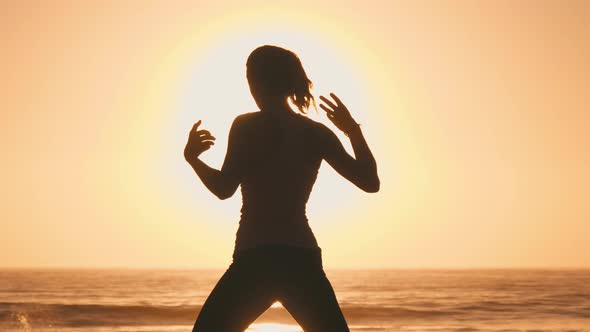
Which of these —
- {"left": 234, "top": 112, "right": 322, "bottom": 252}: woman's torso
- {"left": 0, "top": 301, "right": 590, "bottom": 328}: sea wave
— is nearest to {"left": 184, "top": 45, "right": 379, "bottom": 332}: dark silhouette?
{"left": 234, "top": 112, "right": 322, "bottom": 252}: woman's torso

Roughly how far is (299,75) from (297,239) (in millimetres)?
638

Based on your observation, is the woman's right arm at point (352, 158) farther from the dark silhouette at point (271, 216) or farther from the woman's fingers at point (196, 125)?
the woman's fingers at point (196, 125)

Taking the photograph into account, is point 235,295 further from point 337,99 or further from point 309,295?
point 337,99

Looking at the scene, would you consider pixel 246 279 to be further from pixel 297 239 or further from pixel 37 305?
pixel 37 305

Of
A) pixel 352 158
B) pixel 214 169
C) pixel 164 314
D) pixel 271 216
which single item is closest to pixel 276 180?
pixel 271 216

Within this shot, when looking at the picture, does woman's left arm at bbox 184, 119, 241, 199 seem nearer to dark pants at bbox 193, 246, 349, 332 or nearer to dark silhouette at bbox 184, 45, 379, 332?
dark silhouette at bbox 184, 45, 379, 332

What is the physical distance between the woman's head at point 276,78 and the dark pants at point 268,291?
596mm

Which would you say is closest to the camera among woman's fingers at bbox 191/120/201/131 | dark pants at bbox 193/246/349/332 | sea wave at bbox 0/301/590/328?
dark pants at bbox 193/246/349/332

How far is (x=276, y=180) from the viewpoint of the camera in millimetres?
3119

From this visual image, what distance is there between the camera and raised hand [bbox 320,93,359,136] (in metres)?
3.31

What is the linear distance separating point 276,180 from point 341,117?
15.6 inches

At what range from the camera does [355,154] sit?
10.9 feet

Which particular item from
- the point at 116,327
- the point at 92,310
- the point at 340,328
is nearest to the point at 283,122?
the point at 340,328

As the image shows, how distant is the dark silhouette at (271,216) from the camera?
3.09 meters
